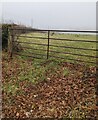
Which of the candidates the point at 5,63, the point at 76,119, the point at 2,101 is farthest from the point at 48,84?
the point at 5,63

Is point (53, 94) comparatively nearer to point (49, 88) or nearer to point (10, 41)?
point (49, 88)

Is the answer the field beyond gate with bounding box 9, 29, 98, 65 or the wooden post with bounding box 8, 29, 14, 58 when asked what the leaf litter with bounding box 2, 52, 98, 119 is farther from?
the wooden post with bounding box 8, 29, 14, 58

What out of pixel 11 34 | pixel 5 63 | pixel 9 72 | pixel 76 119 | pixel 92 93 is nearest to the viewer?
pixel 76 119

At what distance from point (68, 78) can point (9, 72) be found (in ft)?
8.41

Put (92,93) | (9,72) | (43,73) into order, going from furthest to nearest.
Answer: (9,72)
(43,73)
(92,93)

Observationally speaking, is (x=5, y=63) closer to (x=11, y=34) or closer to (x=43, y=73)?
(x=11, y=34)

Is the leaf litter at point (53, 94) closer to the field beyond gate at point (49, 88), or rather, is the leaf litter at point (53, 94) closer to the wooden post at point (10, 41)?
the field beyond gate at point (49, 88)

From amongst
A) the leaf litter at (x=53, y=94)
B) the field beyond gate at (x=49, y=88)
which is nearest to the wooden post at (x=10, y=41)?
the field beyond gate at (x=49, y=88)

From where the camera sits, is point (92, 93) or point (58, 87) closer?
point (92, 93)

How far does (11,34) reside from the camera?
→ 10.9 metres

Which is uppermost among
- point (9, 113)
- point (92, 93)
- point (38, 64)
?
point (38, 64)

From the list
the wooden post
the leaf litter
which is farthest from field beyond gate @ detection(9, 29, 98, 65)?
the leaf litter

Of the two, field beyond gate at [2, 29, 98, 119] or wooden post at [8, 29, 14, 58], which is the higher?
wooden post at [8, 29, 14, 58]

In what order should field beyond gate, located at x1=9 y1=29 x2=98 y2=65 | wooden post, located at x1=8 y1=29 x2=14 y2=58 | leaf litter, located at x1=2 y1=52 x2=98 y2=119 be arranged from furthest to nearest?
wooden post, located at x1=8 y1=29 x2=14 y2=58
field beyond gate, located at x1=9 y1=29 x2=98 y2=65
leaf litter, located at x1=2 y1=52 x2=98 y2=119
